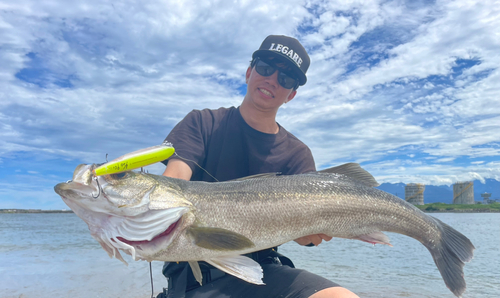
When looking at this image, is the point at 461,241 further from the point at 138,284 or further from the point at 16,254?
the point at 16,254

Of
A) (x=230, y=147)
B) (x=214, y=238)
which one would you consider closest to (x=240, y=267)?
(x=214, y=238)

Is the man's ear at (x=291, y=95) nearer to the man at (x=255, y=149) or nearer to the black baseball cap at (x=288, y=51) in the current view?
the man at (x=255, y=149)

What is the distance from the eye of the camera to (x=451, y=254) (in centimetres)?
320

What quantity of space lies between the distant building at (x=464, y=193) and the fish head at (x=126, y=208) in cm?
10493

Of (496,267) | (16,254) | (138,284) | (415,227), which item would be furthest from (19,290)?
(496,267)

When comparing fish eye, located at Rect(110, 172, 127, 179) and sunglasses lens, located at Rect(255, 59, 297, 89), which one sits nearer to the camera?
fish eye, located at Rect(110, 172, 127, 179)

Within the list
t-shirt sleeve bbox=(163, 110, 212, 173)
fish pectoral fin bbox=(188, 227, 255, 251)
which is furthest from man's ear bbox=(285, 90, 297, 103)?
fish pectoral fin bbox=(188, 227, 255, 251)

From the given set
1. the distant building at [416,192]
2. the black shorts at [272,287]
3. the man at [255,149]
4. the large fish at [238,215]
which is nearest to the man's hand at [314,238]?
the man at [255,149]

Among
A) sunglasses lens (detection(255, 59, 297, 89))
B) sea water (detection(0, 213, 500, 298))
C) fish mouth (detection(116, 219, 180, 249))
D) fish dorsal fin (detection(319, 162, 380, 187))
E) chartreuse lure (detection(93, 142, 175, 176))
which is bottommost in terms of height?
sea water (detection(0, 213, 500, 298))

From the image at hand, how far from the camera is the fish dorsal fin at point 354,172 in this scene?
3.21 m

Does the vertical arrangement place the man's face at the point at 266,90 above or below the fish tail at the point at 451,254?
above

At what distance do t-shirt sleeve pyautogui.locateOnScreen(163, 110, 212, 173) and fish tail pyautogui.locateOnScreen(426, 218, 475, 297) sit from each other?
8.38 ft

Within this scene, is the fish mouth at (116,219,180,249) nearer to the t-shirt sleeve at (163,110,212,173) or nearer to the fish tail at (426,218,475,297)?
the t-shirt sleeve at (163,110,212,173)

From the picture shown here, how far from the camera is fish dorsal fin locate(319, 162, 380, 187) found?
3211 millimetres
